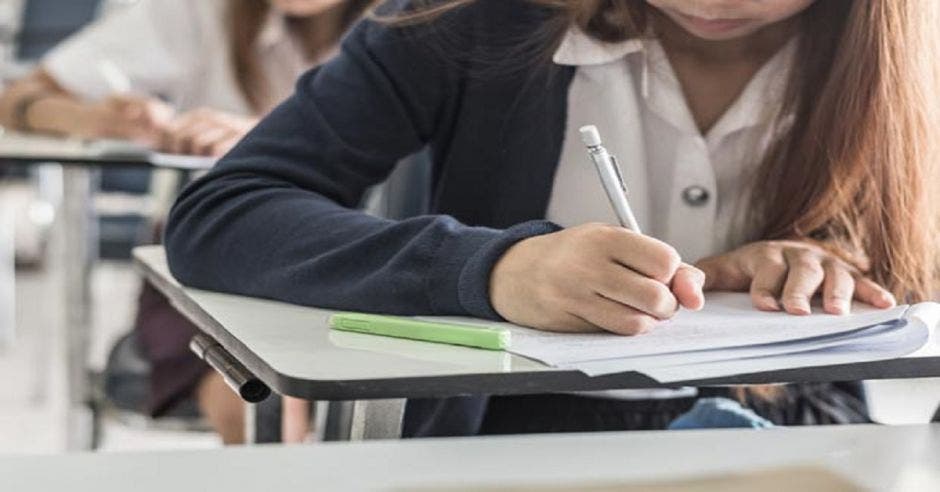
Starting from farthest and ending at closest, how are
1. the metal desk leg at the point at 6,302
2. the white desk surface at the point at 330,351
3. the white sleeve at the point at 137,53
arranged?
the metal desk leg at the point at 6,302, the white sleeve at the point at 137,53, the white desk surface at the point at 330,351

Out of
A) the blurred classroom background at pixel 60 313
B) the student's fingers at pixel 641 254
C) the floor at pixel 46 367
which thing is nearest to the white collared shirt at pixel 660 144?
the student's fingers at pixel 641 254

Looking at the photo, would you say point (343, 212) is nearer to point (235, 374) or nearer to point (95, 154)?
point (235, 374)

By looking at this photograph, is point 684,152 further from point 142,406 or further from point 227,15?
point 227,15

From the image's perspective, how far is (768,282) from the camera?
1.10m

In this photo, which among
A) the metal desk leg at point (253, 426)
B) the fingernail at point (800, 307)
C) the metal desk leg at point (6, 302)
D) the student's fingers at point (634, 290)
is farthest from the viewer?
the metal desk leg at point (6, 302)

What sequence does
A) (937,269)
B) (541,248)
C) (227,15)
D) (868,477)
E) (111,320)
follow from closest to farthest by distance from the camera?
(868,477)
(541,248)
(937,269)
(227,15)
(111,320)

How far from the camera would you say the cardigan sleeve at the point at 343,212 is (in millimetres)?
1028

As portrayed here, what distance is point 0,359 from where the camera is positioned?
3.94 m

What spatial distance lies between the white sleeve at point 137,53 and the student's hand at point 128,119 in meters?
0.12

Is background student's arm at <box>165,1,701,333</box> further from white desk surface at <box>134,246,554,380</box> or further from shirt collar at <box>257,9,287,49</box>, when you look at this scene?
shirt collar at <box>257,9,287,49</box>

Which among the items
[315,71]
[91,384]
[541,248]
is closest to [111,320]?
[91,384]

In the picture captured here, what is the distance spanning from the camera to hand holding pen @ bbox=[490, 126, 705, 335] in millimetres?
936

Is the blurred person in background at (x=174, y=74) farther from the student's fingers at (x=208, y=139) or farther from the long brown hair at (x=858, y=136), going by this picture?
the long brown hair at (x=858, y=136)

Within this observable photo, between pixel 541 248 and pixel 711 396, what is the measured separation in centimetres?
40
